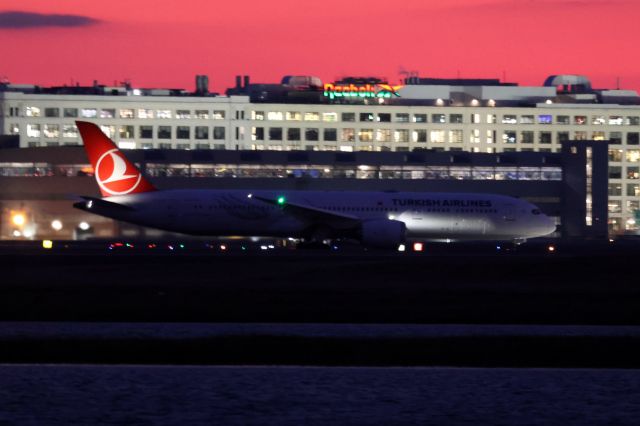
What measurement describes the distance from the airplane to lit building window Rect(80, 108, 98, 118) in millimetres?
81839

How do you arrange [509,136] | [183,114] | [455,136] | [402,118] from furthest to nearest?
[509,136] < [455,136] < [183,114] < [402,118]

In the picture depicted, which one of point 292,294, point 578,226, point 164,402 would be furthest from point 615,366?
point 578,226

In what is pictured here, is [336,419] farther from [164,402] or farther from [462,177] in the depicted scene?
[462,177]

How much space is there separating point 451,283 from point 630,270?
9825mm

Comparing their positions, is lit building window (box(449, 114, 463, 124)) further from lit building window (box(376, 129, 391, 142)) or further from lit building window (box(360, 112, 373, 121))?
lit building window (box(360, 112, 373, 121))

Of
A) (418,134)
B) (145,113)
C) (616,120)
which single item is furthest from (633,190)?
(145,113)

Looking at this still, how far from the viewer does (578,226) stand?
8138 cm

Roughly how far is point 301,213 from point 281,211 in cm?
122

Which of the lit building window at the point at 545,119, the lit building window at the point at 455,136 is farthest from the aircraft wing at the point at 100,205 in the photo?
the lit building window at the point at 545,119

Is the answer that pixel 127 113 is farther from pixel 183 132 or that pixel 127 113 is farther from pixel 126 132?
pixel 183 132

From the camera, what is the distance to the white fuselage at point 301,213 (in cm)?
5941

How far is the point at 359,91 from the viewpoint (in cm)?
14062

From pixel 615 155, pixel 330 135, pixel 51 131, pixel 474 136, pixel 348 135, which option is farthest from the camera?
pixel 474 136

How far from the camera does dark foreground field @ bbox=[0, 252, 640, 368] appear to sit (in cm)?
2036
